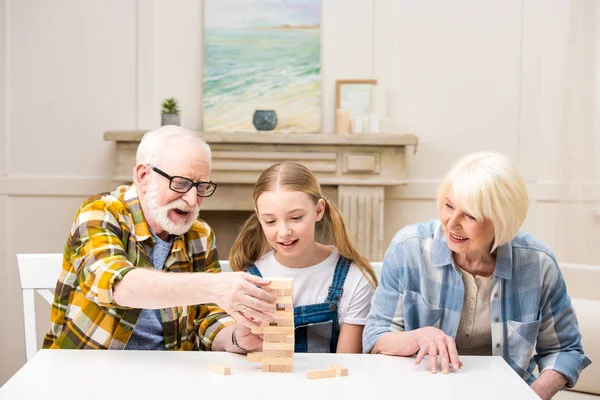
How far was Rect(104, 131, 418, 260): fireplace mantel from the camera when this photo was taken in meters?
4.42

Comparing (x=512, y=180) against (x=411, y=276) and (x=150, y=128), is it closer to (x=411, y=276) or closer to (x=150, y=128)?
(x=411, y=276)

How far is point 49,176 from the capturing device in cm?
475

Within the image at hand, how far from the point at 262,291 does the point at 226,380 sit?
0.21 meters

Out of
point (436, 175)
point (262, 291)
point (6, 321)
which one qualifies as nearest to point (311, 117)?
point (436, 175)

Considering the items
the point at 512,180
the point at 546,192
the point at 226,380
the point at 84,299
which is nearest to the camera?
the point at 226,380

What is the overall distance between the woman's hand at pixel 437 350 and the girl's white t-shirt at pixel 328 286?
0.46 meters

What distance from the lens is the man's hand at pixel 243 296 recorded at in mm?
1725

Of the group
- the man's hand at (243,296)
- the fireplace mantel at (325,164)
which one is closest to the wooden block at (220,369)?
the man's hand at (243,296)

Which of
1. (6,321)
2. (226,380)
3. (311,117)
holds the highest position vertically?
(311,117)

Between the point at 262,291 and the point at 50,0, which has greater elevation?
the point at 50,0

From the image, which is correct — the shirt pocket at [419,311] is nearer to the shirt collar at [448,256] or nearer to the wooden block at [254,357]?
the shirt collar at [448,256]

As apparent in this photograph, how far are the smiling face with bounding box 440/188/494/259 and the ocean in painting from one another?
2682 mm

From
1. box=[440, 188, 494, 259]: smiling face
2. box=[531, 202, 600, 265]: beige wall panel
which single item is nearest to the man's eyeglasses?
box=[440, 188, 494, 259]: smiling face

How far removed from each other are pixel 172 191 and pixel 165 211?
59 mm
